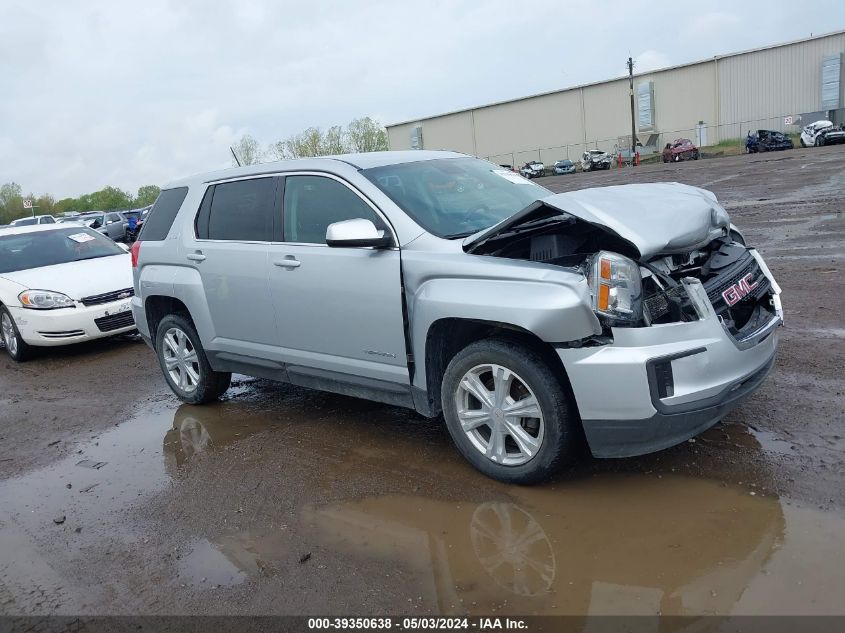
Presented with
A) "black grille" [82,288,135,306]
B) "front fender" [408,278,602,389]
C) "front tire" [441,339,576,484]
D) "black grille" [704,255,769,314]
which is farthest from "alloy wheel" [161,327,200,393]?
"black grille" [704,255,769,314]

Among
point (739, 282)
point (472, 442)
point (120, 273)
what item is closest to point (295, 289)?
point (472, 442)

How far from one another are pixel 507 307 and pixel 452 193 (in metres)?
1.33

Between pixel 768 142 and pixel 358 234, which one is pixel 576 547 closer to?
pixel 358 234

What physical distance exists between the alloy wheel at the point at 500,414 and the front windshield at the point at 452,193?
35.5 inches

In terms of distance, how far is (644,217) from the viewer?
→ 12.6 ft

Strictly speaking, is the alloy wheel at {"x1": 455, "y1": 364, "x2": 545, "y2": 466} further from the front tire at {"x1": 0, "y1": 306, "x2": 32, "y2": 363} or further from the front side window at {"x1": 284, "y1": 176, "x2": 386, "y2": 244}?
the front tire at {"x1": 0, "y1": 306, "x2": 32, "y2": 363}

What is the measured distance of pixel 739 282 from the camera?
A: 159 inches

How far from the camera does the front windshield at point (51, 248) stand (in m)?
9.54

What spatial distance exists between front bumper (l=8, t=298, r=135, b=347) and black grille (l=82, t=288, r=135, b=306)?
0.19ft

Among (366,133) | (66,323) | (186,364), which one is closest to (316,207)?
(186,364)

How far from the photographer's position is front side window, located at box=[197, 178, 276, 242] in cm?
525

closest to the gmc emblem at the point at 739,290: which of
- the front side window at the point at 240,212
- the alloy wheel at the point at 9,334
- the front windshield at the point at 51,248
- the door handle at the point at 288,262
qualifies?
the door handle at the point at 288,262

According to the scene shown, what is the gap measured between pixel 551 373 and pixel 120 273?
23.5 ft

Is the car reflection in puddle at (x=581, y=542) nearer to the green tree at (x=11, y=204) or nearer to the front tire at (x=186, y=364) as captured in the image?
the front tire at (x=186, y=364)
